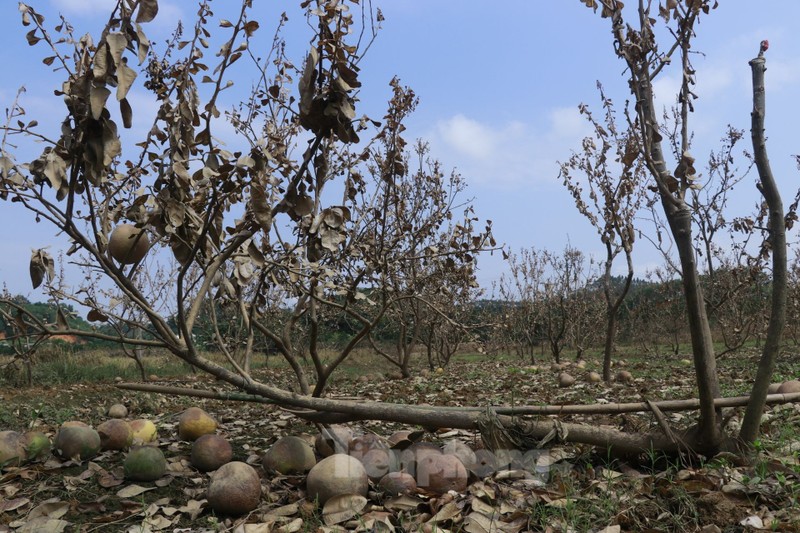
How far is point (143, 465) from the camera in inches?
120

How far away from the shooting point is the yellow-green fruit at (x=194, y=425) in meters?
3.78

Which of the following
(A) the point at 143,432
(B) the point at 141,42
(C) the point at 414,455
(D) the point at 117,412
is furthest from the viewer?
(D) the point at 117,412

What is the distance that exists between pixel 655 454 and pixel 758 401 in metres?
0.55

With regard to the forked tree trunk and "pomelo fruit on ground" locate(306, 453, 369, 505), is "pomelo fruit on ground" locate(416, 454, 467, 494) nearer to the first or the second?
"pomelo fruit on ground" locate(306, 453, 369, 505)

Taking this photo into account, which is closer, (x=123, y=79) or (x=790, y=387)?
(x=123, y=79)

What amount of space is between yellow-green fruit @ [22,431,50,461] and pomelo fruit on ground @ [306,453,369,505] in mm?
1670

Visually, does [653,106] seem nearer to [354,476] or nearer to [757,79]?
[757,79]

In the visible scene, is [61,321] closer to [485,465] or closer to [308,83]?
[308,83]

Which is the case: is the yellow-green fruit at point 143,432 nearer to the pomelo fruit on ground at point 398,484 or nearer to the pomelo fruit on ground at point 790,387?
the pomelo fruit on ground at point 398,484


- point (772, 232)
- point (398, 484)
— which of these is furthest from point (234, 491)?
point (772, 232)

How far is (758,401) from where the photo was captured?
2879mm

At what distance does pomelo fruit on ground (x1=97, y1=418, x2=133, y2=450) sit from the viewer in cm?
357

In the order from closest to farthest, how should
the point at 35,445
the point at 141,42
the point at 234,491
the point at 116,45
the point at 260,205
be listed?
the point at 116,45 → the point at 141,42 → the point at 260,205 → the point at 234,491 → the point at 35,445

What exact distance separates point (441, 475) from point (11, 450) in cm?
236
